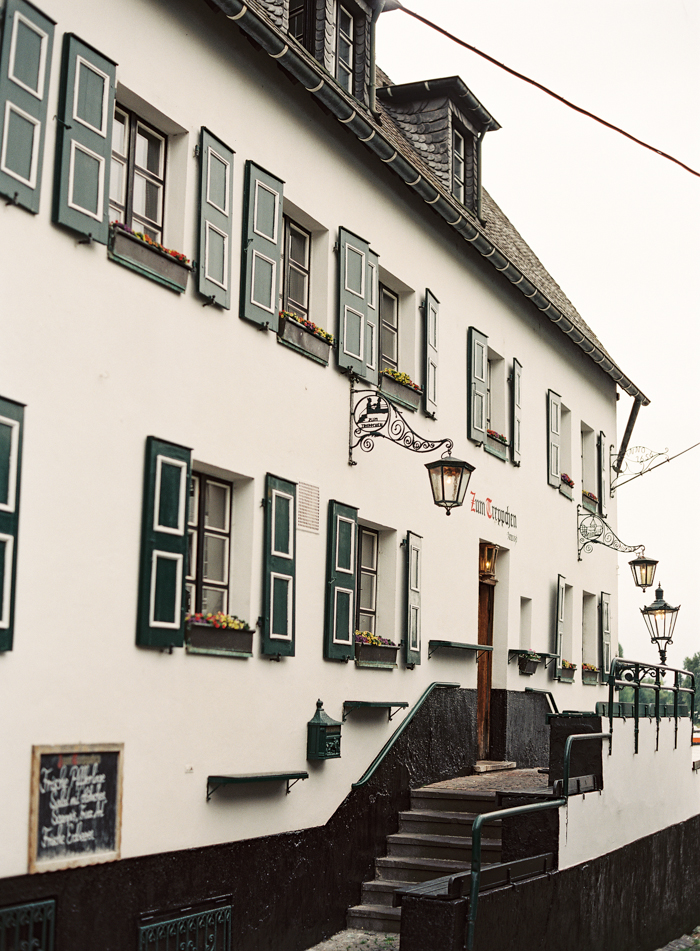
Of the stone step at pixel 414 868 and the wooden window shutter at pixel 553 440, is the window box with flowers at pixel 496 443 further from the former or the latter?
the stone step at pixel 414 868

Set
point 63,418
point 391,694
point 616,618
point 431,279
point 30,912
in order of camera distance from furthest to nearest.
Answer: point 616,618, point 431,279, point 391,694, point 63,418, point 30,912

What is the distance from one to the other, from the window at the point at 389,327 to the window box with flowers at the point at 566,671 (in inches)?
269

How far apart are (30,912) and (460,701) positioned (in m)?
7.60

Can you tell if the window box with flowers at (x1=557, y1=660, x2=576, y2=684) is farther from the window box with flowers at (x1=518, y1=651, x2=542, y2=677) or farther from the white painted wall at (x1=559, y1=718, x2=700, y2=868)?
the white painted wall at (x1=559, y1=718, x2=700, y2=868)

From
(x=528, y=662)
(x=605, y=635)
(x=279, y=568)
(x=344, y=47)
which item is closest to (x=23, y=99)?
(x=279, y=568)

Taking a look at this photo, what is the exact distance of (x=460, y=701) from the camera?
1392 cm

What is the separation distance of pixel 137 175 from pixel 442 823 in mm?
6965

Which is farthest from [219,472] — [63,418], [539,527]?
[539,527]

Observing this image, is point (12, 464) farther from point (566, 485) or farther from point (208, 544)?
point (566, 485)

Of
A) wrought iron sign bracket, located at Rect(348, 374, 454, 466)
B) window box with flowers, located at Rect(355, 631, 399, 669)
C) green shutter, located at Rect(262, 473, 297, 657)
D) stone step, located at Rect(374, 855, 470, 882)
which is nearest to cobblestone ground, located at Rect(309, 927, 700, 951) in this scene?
stone step, located at Rect(374, 855, 470, 882)

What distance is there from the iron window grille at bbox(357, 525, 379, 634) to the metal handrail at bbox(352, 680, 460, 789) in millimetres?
987

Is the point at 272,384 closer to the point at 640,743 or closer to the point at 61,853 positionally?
the point at 61,853

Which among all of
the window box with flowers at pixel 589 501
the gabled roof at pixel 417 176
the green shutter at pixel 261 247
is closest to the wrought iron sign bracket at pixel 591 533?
the window box with flowers at pixel 589 501

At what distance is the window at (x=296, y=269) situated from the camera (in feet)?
36.2
